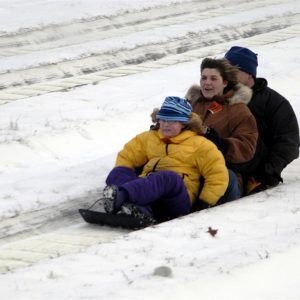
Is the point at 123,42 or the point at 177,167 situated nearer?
the point at 177,167

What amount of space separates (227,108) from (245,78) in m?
0.54

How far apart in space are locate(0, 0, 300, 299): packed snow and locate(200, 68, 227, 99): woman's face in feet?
3.29

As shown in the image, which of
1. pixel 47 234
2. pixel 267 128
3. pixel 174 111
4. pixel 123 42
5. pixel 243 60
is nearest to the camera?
pixel 47 234

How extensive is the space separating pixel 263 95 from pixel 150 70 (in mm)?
4972

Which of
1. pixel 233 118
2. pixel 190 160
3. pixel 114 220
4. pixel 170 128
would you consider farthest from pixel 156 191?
pixel 233 118

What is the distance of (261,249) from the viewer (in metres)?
5.95

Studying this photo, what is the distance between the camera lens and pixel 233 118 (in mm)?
7895

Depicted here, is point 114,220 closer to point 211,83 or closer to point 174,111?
point 174,111

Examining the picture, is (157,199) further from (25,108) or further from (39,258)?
(25,108)

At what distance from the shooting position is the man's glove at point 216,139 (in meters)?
7.52

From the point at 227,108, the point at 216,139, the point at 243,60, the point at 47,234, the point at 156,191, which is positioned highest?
the point at 243,60

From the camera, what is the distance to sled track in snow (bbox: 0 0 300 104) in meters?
12.5

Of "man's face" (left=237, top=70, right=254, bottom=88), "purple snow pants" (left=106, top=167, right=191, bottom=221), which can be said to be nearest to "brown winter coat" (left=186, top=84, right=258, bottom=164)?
"man's face" (left=237, top=70, right=254, bottom=88)

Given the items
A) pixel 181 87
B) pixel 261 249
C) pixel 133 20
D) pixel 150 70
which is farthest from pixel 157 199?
pixel 133 20
